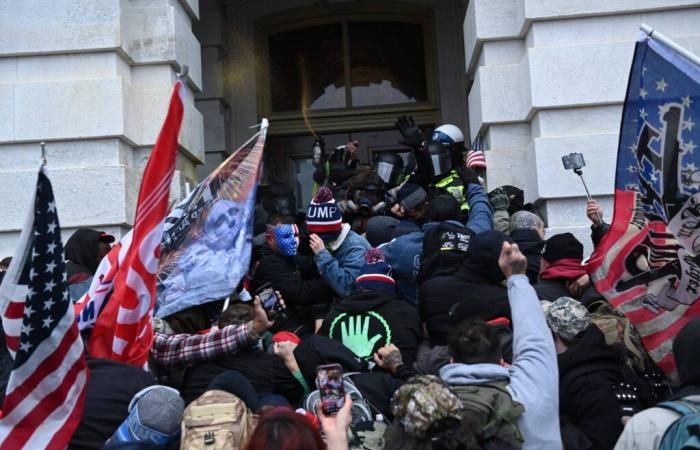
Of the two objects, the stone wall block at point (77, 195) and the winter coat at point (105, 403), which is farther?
the stone wall block at point (77, 195)

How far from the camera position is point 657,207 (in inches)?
204

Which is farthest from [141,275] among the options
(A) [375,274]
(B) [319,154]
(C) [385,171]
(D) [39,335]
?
(B) [319,154]

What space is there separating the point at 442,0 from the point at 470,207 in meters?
6.06

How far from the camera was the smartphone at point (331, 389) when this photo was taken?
4.23 meters

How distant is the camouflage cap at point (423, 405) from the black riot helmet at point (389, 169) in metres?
5.00

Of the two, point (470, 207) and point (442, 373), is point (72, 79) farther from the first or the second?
point (442, 373)

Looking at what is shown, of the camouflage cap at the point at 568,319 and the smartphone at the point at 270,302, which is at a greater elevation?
the smartphone at the point at 270,302

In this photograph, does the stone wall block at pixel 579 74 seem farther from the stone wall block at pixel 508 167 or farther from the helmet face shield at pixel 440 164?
the helmet face shield at pixel 440 164

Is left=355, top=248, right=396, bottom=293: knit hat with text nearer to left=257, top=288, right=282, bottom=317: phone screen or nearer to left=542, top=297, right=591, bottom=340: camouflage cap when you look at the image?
left=257, top=288, right=282, bottom=317: phone screen

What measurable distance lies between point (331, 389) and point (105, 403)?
4.01ft

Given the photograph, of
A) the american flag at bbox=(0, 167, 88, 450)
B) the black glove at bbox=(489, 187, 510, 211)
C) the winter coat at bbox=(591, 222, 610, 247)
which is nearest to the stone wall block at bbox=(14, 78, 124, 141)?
the black glove at bbox=(489, 187, 510, 211)

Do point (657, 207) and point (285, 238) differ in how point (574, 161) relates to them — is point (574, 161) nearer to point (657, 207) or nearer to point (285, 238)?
point (285, 238)

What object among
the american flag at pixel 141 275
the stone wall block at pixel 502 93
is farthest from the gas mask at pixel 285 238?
the stone wall block at pixel 502 93

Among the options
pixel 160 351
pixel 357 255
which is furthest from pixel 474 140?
pixel 160 351
